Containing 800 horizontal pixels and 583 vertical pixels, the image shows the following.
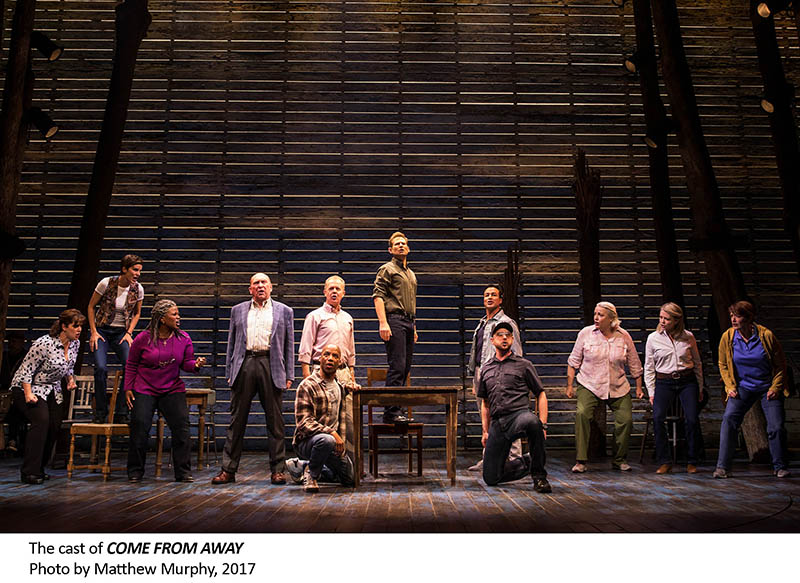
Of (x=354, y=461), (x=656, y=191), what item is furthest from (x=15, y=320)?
(x=656, y=191)

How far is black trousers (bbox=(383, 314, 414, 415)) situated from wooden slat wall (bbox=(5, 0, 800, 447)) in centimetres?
304

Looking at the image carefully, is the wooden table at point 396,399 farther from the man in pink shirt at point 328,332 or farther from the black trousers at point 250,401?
the black trousers at point 250,401

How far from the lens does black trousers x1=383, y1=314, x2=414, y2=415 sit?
547 centimetres

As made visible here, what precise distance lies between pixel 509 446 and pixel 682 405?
5.95 ft

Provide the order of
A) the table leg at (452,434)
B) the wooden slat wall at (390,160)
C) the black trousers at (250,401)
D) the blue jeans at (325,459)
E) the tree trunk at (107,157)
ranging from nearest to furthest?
1. the blue jeans at (325,459)
2. the table leg at (452,434)
3. the black trousers at (250,401)
4. the tree trunk at (107,157)
5. the wooden slat wall at (390,160)

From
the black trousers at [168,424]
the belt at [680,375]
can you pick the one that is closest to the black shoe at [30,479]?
the black trousers at [168,424]

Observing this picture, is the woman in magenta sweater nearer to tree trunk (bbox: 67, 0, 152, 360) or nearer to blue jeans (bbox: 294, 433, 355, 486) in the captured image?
blue jeans (bbox: 294, 433, 355, 486)

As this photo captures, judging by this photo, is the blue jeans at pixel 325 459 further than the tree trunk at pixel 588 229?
No

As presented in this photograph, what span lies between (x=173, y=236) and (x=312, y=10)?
3.95m

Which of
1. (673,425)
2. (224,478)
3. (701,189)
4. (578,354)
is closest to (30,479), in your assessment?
(224,478)

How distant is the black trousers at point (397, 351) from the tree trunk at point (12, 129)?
3.98 metres

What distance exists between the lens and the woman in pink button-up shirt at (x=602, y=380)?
6.14 m

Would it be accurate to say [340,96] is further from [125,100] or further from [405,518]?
[405,518]

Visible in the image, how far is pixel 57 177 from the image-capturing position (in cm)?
910
